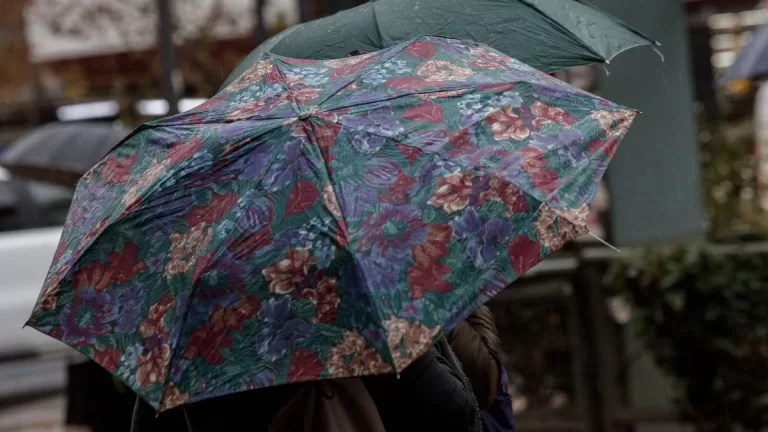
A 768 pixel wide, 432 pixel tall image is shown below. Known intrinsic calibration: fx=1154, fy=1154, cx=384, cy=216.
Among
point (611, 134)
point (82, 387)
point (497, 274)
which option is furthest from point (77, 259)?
point (82, 387)

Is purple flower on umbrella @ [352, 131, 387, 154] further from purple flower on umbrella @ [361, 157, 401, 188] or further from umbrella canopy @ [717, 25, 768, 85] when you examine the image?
umbrella canopy @ [717, 25, 768, 85]

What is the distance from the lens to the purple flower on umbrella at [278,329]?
7.58ft

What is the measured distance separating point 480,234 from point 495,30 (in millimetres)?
1332

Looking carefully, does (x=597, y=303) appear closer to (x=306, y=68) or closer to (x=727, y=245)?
(x=727, y=245)

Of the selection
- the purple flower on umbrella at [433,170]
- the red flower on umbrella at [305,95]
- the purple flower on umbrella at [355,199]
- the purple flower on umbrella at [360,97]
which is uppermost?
the red flower on umbrella at [305,95]

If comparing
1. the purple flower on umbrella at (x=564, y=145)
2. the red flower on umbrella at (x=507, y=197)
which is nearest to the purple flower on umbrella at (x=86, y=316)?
the red flower on umbrella at (x=507, y=197)

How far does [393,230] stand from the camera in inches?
90.8

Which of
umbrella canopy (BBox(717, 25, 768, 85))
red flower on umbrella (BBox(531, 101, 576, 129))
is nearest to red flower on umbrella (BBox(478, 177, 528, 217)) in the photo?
red flower on umbrella (BBox(531, 101, 576, 129))

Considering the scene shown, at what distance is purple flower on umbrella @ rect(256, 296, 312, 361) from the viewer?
2.31 m

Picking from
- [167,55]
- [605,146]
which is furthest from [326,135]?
[167,55]

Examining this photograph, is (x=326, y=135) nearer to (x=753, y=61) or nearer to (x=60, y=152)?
(x=60, y=152)

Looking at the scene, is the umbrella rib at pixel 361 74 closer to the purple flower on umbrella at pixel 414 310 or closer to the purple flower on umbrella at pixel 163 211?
the purple flower on umbrella at pixel 163 211

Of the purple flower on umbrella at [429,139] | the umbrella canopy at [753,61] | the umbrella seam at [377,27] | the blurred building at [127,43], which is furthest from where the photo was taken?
the blurred building at [127,43]

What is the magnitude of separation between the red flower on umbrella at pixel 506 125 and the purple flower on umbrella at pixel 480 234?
0.76 feet
